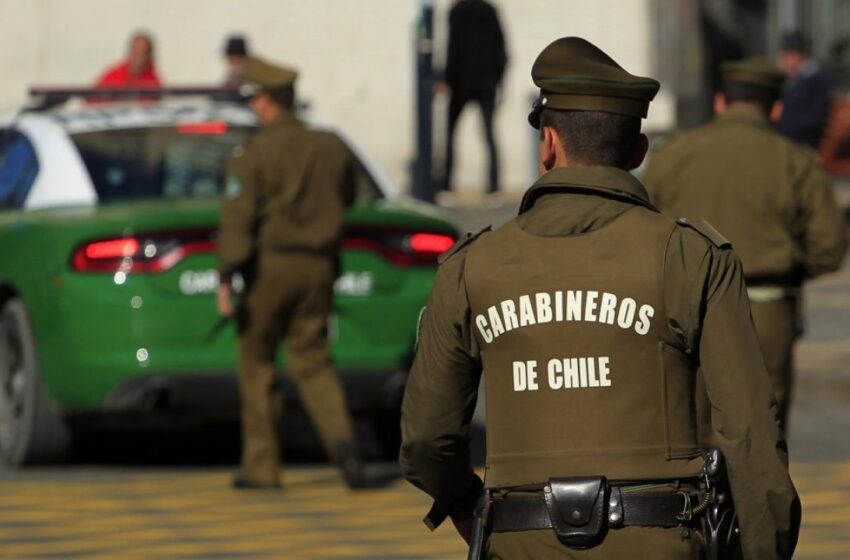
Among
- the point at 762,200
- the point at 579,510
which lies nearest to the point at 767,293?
the point at 762,200

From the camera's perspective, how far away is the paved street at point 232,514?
8086 millimetres

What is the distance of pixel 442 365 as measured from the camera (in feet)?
13.7

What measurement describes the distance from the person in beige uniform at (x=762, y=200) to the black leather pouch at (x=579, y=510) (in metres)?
4.23

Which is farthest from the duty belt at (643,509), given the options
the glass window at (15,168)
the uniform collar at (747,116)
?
the glass window at (15,168)

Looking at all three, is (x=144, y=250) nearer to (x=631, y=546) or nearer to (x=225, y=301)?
(x=225, y=301)

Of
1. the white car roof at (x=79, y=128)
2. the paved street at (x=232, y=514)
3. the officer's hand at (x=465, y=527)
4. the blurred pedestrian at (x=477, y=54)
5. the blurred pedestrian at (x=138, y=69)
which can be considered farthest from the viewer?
the blurred pedestrian at (x=477, y=54)

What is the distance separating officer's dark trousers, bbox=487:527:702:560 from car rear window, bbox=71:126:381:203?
20.3ft

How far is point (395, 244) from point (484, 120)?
10.5 m

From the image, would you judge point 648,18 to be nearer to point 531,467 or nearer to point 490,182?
point 490,182

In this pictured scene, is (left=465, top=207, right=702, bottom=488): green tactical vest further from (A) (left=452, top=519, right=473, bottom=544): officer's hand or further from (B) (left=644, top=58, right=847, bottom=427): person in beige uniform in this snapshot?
(B) (left=644, top=58, right=847, bottom=427): person in beige uniform

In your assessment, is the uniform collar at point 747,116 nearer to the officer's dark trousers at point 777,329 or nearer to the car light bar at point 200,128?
the officer's dark trousers at point 777,329

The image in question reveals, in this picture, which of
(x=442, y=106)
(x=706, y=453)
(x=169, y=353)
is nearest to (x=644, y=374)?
(x=706, y=453)

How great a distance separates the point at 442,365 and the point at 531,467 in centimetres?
24

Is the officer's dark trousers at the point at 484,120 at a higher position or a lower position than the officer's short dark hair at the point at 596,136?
lower
